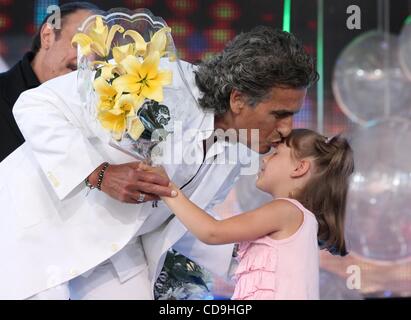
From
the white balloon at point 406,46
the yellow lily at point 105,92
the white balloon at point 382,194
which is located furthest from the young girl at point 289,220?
the white balloon at point 406,46

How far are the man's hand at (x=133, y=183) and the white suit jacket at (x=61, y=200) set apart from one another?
8 centimetres

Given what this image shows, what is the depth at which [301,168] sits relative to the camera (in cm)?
218

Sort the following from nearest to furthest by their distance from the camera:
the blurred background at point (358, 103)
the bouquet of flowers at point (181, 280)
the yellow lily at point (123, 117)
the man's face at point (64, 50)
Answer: the yellow lily at point (123, 117)
the bouquet of flowers at point (181, 280)
the man's face at point (64, 50)
the blurred background at point (358, 103)

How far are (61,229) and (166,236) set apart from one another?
0.27m

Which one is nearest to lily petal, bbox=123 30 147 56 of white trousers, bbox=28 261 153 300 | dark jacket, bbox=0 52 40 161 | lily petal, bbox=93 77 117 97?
lily petal, bbox=93 77 117 97

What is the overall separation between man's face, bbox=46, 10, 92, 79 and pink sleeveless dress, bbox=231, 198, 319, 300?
1131 mm

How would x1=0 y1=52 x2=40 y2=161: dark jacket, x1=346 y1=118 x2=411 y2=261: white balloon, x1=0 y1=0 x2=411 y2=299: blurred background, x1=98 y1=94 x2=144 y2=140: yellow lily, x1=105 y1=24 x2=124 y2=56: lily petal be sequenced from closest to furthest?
1. x1=98 y1=94 x2=144 y2=140: yellow lily
2. x1=105 y1=24 x2=124 y2=56: lily petal
3. x1=0 y1=52 x2=40 y2=161: dark jacket
4. x1=0 y1=0 x2=411 y2=299: blurred background
5. x1=346 y1=118 x2=411 y2=261: white balloon

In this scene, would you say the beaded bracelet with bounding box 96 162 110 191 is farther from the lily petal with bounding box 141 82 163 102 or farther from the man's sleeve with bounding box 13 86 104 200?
the lily petal with bounding box 141 82 163 102

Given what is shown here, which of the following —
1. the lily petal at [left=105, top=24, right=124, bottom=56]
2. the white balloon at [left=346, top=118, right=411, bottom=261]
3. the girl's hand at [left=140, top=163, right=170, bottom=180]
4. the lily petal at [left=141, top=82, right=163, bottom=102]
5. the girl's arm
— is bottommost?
the white balloon at [left=346, top=118, right=411, bottom=261]

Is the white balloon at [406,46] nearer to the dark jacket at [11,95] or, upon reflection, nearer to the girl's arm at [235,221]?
the dark jacket at [11,95]

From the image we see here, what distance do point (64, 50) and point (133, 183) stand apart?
41.9 inches

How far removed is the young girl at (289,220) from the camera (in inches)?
80.6

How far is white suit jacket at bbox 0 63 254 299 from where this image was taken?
2146 mm

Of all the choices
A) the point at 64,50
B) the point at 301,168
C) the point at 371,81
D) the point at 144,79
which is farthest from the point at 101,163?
the point at 371,81
